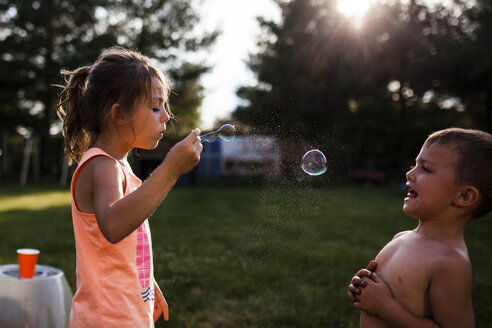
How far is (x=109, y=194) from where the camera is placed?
1489mm

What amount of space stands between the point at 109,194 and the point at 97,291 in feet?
1.13

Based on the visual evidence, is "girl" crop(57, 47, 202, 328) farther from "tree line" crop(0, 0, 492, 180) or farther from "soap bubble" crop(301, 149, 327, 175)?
"tree line" crop(0, 0, 492, 180)

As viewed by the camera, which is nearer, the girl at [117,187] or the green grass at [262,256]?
the girl at [117,187]

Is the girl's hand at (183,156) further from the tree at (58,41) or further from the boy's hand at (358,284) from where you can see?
the tree at (58,41)

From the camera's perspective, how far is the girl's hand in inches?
57.3

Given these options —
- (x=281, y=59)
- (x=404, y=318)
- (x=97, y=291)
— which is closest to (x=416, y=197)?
(x=404, y=318)

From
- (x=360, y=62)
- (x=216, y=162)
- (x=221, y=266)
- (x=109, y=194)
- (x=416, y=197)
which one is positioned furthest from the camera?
(x=216, y=162)

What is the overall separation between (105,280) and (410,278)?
1032mm

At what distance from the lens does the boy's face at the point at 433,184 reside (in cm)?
159

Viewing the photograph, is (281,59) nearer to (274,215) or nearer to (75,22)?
(75,22)

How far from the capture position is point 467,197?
1580mm

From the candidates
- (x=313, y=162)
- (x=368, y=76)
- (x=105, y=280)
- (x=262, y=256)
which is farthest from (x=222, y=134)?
(x=368, y=76)

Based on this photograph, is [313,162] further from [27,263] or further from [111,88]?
[27,263]

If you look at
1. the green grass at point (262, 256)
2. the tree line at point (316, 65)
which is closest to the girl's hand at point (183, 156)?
the green grass at point (262, 256)
